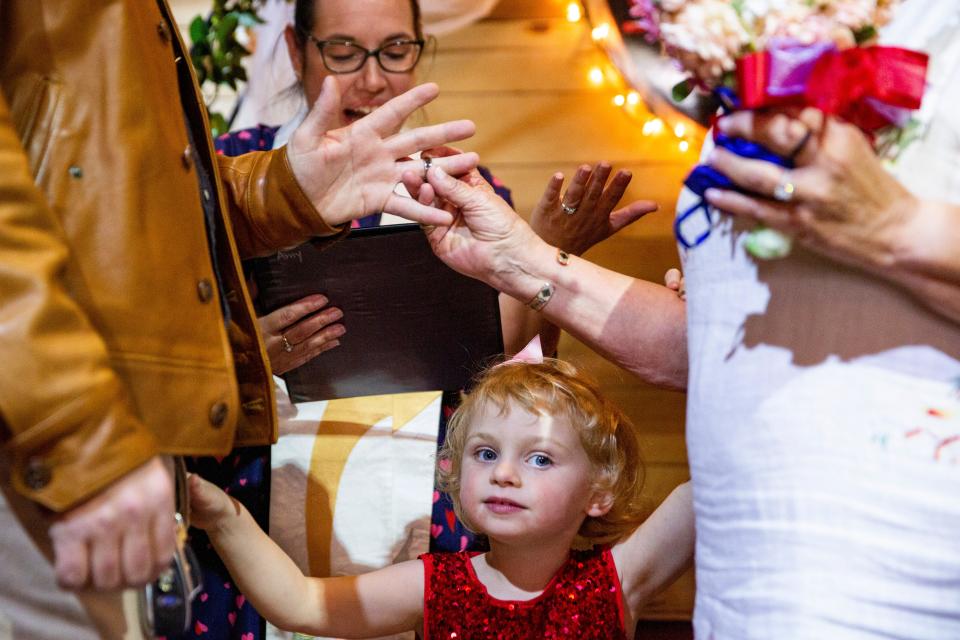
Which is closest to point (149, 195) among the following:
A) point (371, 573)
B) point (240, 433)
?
point (240, 433)

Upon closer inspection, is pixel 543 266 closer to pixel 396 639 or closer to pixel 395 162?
pixel 395 162

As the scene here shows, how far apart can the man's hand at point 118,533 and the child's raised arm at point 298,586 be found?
32cm

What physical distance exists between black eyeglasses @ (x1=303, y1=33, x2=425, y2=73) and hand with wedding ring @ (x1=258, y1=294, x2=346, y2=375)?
1.71 feet

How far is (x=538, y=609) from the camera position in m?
1.35

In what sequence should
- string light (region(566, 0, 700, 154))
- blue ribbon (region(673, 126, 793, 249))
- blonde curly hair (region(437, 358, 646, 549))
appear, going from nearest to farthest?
blue ribbon (region(673, 126, 793, 249)) < blonde curly hair (region(437, 358, 646, 549)) < string light (region(566, 0, 700, 154))

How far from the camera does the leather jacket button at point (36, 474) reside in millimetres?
773

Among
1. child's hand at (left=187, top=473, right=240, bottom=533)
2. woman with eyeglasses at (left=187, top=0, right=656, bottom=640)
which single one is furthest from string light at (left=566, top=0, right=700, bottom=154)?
child's hand at (left=187, top=473, right=240, bottom=533)

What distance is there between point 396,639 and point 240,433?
0.56 meters

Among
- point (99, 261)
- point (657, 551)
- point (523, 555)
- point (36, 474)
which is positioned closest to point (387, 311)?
point (523, 555)

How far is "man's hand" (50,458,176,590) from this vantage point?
2.62 ft

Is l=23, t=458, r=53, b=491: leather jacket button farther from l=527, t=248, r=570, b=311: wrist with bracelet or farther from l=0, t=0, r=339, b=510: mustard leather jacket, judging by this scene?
l=527, t=248, r=570, b=311: wrist with bracelet

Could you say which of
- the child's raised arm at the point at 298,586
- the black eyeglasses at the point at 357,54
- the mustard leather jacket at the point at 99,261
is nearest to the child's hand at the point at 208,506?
the child's raised arm at the point at 298,586

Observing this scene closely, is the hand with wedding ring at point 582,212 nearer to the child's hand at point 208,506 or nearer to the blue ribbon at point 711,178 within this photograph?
the blue ribbon at point 711,178

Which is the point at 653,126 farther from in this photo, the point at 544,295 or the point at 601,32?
the point at 544,295
